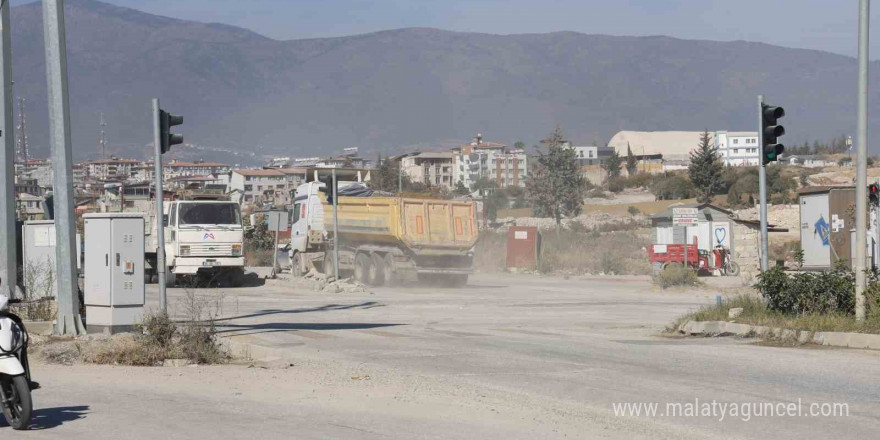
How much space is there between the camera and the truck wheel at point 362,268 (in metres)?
34.4

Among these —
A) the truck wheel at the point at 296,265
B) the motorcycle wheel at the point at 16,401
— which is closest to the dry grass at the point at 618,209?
the truck wheel at the point at 296,265

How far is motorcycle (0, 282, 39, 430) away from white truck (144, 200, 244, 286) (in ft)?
74.8

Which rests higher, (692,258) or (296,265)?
(296,265)

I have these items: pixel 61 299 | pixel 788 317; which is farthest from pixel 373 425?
pixel 788 317

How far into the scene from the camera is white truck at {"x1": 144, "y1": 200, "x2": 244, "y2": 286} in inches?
1251

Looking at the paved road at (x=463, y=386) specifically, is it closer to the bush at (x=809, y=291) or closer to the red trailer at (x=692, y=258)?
the bush at (x=809, y=291)

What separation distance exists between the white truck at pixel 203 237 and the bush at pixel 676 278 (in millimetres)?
13429

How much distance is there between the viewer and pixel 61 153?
1476 centimetres

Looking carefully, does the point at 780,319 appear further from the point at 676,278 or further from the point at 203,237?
the point at 203,237

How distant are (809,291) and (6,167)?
13826 millimetres

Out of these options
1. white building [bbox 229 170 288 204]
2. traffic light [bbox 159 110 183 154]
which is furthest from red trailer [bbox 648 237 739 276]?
white building [bbox 229 170 288 204]

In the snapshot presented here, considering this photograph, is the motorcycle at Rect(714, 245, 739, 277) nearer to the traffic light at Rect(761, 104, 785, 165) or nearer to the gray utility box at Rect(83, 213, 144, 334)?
the traffic light at Rect(761, 104, 785, 165)

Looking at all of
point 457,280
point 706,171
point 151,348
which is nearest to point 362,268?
point 457,280

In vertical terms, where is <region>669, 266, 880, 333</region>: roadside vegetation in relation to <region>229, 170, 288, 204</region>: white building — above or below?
below
